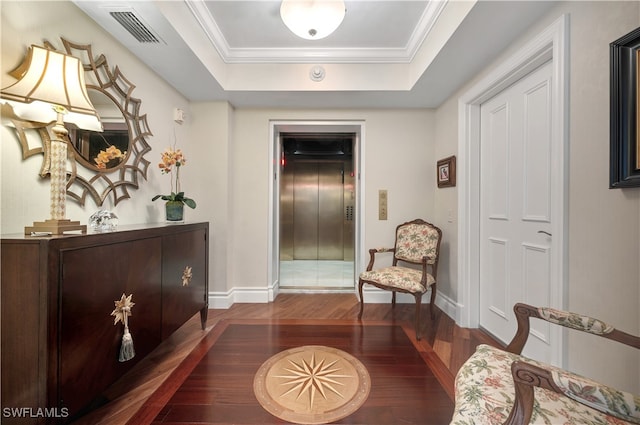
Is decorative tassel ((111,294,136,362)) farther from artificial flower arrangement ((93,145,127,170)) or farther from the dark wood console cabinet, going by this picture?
artificial flower arrangement ((93,145,127,170))

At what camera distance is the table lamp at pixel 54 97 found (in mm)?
1172

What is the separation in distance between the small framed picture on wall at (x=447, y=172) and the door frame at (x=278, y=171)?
35.2 inches

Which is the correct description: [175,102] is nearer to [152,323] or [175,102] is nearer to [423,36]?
[152,323]

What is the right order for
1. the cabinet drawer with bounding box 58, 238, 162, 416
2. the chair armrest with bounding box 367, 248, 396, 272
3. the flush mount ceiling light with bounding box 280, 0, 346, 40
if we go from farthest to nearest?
the chair armrest with bounding box 367, 248, 396, 272
the flush mount ceiling light with bounding box 280, 0, 346, 40
the cabinet drawer with bounding box 58, 238, 162, 416

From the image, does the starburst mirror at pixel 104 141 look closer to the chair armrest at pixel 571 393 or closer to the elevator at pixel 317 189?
the chair armrest at pixel 571 393

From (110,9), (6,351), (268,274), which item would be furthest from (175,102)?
(6,351)

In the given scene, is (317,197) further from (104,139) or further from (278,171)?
(104,139)

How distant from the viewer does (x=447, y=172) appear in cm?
283

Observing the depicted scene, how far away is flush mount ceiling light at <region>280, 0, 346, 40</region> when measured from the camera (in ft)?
5.31

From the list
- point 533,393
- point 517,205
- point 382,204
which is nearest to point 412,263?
point 382,204

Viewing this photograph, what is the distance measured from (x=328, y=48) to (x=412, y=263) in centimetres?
243

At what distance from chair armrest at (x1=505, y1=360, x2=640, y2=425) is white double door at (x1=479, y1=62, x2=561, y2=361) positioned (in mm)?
1033

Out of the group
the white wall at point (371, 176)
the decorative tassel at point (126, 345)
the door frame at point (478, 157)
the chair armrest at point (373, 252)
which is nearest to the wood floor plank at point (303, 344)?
the decorative tassel at point (126, 345)

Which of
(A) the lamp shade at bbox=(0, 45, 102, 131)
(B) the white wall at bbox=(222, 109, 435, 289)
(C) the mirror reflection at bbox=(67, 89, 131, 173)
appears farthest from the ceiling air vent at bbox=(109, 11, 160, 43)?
(B) the white wall at bbox=(222, 109, 435, 289)
